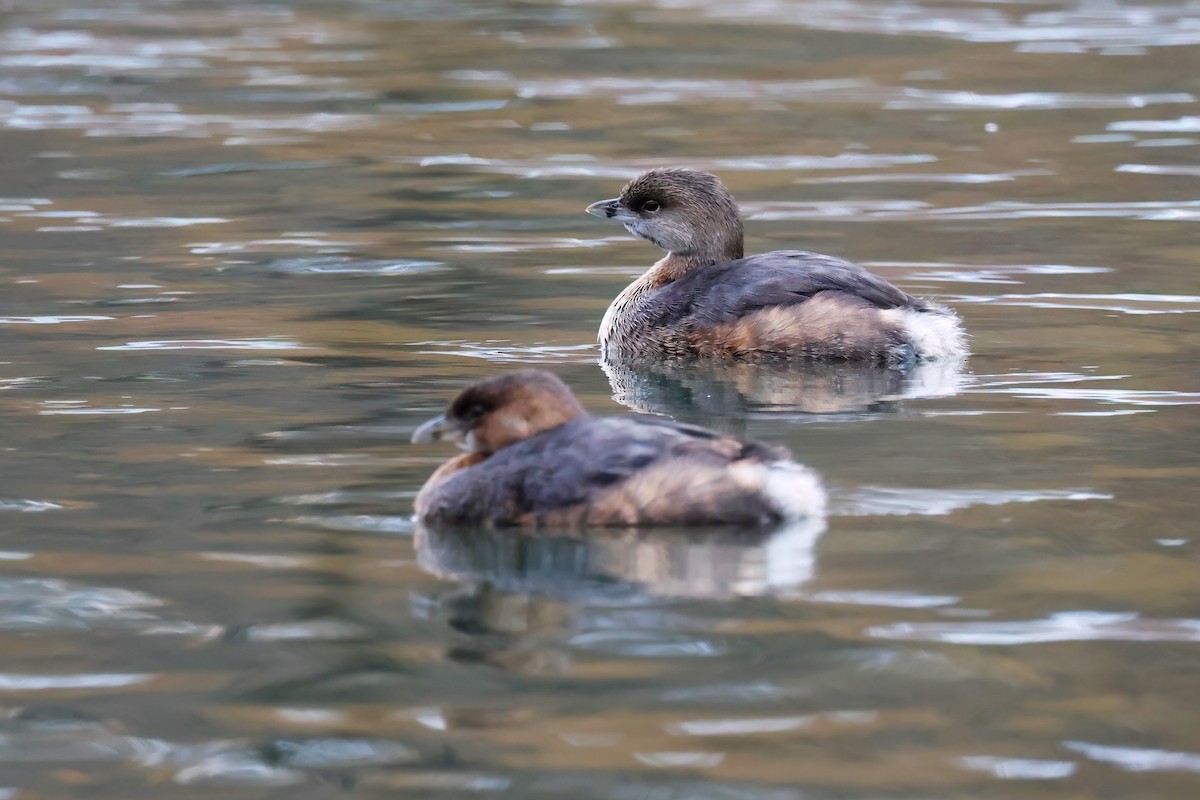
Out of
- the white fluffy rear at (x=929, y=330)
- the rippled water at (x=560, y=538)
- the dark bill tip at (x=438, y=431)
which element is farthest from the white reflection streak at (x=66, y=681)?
the white fluffy rear at (x=929, y=330)

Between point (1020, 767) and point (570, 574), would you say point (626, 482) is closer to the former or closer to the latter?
point (570, 574)

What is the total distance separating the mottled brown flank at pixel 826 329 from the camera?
8984 millimetres

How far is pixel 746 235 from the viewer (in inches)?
519

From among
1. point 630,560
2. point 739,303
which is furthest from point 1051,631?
point 739,303

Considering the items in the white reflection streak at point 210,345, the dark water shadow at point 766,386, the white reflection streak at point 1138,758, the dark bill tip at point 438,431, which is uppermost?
the dark bill tip at point 438,431

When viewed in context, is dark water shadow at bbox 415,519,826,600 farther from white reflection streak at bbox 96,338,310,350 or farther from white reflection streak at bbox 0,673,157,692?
white reflection streak at bbox 96,338,310,350

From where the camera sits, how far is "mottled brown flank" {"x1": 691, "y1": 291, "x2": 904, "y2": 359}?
29.5ft

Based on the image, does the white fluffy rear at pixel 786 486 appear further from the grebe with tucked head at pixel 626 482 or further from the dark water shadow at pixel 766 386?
the dark water shadow at pixel 766 386

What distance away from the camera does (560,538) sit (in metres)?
6.16

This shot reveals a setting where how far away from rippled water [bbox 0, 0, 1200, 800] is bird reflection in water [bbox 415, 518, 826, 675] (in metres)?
0.02

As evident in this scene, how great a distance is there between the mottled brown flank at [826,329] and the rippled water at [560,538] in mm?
137

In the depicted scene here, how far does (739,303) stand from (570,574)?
3603mm

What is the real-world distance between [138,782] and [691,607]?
5.33ft

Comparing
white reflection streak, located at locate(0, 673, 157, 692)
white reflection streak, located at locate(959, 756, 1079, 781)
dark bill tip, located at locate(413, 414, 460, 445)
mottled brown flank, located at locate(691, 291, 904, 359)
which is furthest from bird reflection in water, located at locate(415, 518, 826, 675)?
mottled brown flank, located at locate(691, 291, 904, 359)
